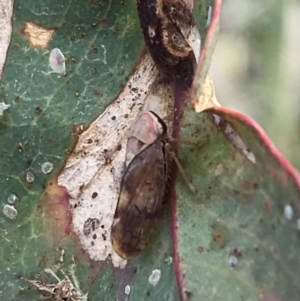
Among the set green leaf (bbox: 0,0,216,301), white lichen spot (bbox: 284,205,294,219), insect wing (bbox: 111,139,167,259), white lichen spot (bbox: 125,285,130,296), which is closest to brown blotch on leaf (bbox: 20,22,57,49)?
green leaf (bbox: 0,0,216,301)

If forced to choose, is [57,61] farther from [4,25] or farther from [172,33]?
[172,33]

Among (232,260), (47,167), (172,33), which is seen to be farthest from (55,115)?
(232,260)

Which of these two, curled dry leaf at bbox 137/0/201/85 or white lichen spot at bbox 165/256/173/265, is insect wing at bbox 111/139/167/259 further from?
curled dry leaf at bbox 137/0/201/85

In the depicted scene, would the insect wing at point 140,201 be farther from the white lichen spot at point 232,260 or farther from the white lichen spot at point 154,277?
the white lichen spot at point 232,260

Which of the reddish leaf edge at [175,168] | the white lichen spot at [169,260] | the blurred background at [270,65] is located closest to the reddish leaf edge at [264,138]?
the reddish leaf edge at [175,168]

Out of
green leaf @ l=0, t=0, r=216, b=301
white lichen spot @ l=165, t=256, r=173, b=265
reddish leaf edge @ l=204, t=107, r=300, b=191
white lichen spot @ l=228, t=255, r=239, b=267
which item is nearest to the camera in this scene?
reddish leaf edge @ l=204, t=107, r=300, b=191

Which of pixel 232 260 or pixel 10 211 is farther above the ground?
pixel 232 260

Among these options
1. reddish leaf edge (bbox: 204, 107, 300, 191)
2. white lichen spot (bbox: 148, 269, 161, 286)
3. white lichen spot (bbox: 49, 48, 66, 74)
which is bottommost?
white lichen spot (bbox: 148, 269, 161, 286)
